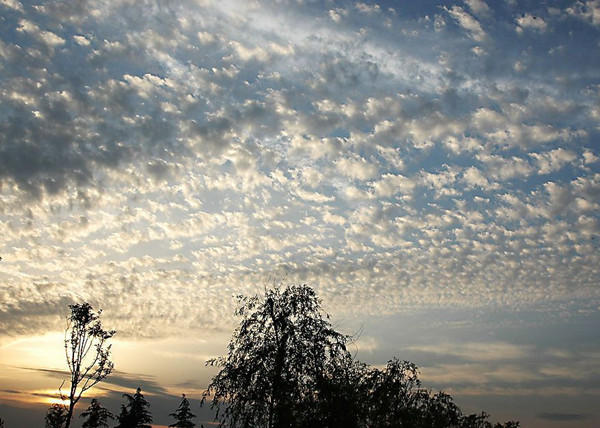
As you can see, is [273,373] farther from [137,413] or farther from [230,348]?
[137,413]

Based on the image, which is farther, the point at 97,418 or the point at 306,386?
the point at 97,418

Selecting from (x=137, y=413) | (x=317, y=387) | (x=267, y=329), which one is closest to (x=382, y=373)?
(x=317, y=387)

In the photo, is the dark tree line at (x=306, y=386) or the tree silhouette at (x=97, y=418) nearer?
the dark tree line at (x=306, y=386)

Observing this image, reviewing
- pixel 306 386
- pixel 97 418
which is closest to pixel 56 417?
pixel 97 418

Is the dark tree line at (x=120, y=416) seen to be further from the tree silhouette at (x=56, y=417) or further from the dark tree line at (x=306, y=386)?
the dark tree line at (x=306, y=386)

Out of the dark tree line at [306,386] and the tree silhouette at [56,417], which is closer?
the dark tree line at [306,386]

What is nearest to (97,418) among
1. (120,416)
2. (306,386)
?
(120,416)

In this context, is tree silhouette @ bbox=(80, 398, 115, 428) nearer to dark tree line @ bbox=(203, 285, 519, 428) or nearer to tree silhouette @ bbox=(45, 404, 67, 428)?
tree silhouette @ bbox=(45, 404, 67, 428)

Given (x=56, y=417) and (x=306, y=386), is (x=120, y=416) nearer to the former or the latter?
(x=56, y=417)

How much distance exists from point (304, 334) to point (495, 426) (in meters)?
24.8

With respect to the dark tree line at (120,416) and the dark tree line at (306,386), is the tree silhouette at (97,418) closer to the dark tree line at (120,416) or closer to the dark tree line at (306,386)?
the dark tree line at (120,416)

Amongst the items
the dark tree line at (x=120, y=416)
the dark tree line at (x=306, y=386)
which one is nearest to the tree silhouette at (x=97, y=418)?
the dark tree line at (x=120, y=416)

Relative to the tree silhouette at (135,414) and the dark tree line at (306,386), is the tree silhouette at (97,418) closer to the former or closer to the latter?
the tree silhouette at (135,414)

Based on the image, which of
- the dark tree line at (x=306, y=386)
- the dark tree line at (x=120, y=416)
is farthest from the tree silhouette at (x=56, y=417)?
the dark tree line at (x=306, y=386)
